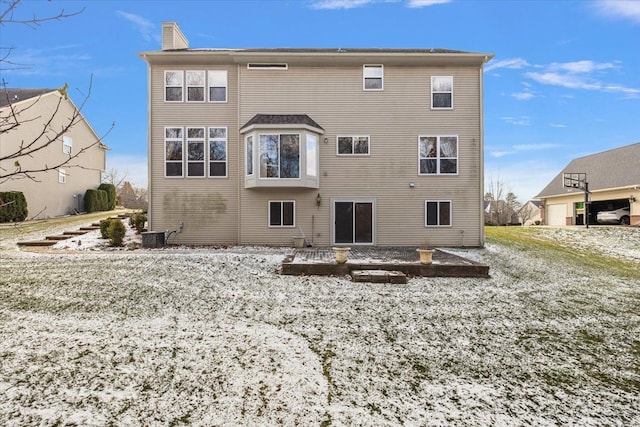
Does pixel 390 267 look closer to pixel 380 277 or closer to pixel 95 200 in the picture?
pixel 380 277

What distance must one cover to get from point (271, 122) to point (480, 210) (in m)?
9.23

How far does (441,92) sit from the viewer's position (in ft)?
48.7

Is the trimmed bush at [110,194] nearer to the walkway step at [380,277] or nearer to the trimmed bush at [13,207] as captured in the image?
the trimmed bush at [13,207]

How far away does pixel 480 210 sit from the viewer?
48.2 feet

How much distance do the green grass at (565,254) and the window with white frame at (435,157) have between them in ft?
13.8

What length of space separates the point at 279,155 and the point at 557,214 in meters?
26.1

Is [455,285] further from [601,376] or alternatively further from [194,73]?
[194,73]

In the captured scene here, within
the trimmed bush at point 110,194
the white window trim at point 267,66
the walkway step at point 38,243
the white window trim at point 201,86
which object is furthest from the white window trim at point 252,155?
the trimmed bush at point 110,194

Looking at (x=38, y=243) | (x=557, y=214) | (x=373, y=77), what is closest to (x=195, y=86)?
(x=373, y=77)

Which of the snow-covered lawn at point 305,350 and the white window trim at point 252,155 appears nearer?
the snow-covered lawn at point 305,350

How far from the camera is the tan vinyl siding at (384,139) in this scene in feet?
48.1

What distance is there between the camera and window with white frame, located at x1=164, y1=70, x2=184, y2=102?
1465 cm

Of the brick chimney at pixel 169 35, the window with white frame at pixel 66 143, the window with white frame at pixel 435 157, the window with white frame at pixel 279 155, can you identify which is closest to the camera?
the window with white frame at pixel 279 155

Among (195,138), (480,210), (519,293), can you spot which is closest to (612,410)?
(519,293)
